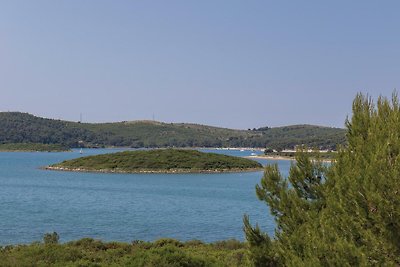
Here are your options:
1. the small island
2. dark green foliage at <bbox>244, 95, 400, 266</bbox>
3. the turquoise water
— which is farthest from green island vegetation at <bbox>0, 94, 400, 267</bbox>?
the small island

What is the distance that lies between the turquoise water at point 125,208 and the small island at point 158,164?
102ft

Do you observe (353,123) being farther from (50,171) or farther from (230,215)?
(50,171)

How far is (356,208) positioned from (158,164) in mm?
173759

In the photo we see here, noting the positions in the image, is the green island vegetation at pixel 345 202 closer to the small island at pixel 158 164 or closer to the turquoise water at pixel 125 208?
the turquoise water at pixel 125 208

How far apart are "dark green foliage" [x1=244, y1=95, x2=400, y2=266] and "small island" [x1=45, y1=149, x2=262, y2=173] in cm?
16156

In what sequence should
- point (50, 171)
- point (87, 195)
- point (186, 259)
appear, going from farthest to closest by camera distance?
point (50, 171), point (87, 195), point (186, 259)

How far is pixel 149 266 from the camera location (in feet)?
93.6

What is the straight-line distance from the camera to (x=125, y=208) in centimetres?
8819

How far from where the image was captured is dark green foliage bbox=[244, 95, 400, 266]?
1157 centimetres

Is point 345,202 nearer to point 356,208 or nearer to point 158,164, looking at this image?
point 356,208

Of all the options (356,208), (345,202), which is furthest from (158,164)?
(356,208)

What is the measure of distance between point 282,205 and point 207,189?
345 feet

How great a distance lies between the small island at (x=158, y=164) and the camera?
18025 centimetres

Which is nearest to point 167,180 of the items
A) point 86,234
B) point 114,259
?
point 86,234
